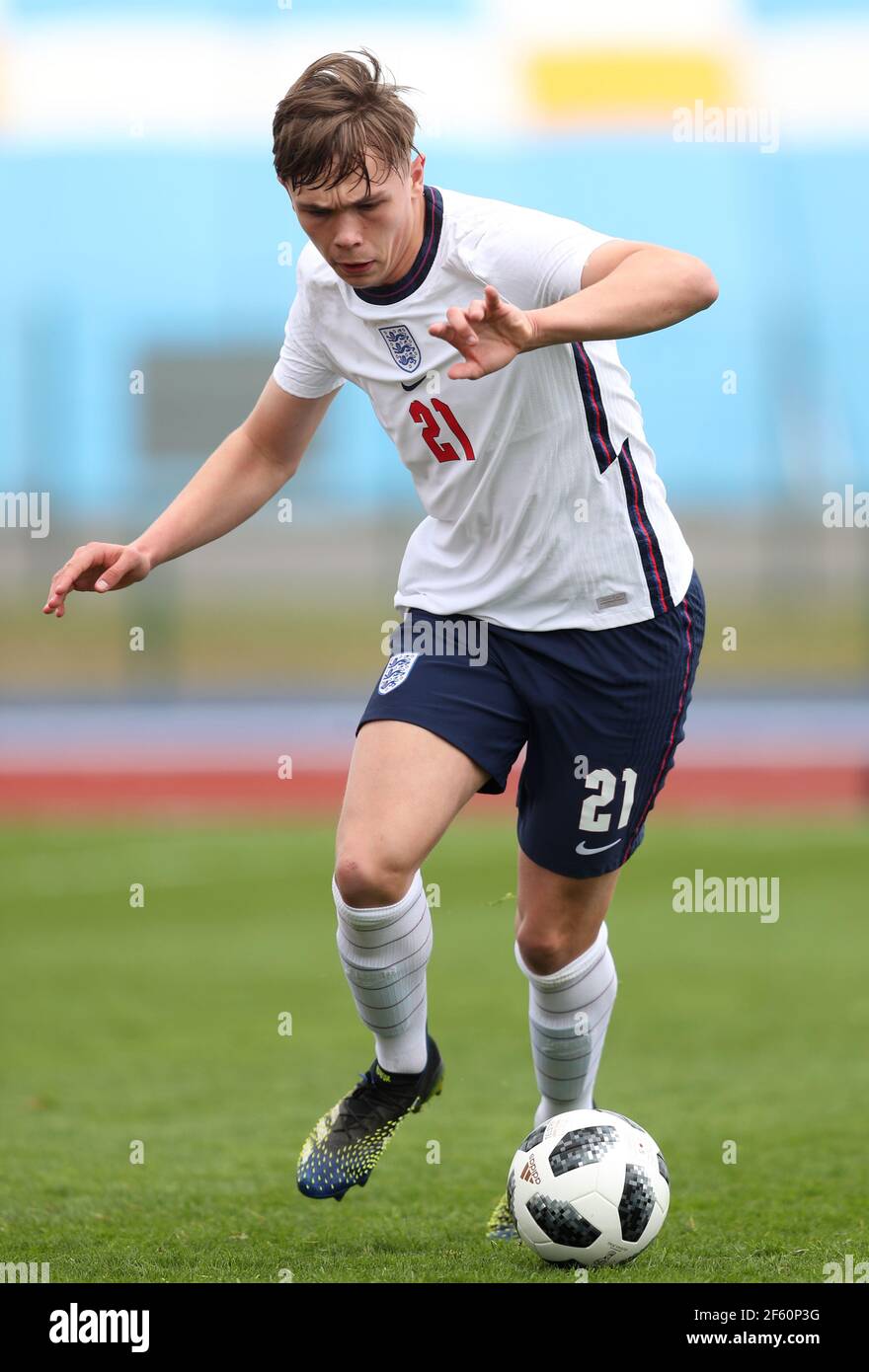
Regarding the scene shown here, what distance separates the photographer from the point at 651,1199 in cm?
377

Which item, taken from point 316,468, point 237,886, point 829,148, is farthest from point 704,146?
point 237,886

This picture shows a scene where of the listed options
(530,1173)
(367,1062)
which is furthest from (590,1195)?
(367,1062)

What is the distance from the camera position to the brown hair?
349cm

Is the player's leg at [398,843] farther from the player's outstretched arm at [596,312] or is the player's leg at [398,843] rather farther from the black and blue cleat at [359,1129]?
the player's outstretched arm at [596,312]

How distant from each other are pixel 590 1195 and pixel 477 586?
132cm

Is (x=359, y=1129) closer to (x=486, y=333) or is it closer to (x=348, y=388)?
(x=486, y=333)

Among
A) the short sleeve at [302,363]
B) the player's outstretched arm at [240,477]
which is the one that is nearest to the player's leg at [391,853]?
the player's outstretched arm at [240,477]

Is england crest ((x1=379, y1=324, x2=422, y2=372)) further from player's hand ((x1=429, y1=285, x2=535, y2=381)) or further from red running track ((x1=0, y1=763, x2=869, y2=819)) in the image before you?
red running track ((x1=0, y1=763, x2=869, y2=819))

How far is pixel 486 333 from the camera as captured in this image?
3.30 m

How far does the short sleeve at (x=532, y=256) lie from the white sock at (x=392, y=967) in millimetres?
1249

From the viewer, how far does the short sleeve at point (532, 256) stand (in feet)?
12.0
